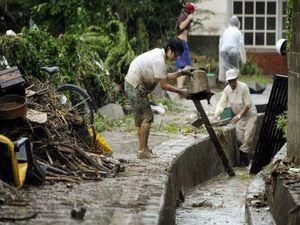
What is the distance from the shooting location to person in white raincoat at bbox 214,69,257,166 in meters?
15.6

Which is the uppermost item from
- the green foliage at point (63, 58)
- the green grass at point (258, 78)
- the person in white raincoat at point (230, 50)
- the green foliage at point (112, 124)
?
the green foliage at point (63, 58)

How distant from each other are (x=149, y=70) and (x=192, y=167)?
7.86ft

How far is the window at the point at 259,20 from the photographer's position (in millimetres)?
27500

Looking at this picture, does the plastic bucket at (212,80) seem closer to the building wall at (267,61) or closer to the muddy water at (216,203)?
the building wall at (267,61)

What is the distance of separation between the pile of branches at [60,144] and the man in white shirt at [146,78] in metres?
0.94

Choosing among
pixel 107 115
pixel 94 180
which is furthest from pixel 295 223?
pixel 107 115

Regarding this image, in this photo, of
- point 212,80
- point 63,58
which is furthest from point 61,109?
point 212,80

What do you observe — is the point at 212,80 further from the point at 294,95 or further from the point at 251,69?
the point at 294,95

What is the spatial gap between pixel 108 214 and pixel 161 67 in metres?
3.95

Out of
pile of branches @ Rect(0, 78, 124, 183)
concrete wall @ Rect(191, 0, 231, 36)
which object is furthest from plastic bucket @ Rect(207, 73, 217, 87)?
pile of branches @ Rect(0, 78, 124, 183)

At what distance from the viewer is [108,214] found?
8.24 meters

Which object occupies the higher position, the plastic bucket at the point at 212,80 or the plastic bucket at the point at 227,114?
the plastic bucket at the point at 227,114

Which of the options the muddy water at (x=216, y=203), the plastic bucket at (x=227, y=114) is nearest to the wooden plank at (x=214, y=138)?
the muddy water at (x=216, y=203)

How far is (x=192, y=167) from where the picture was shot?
13.8 metres
